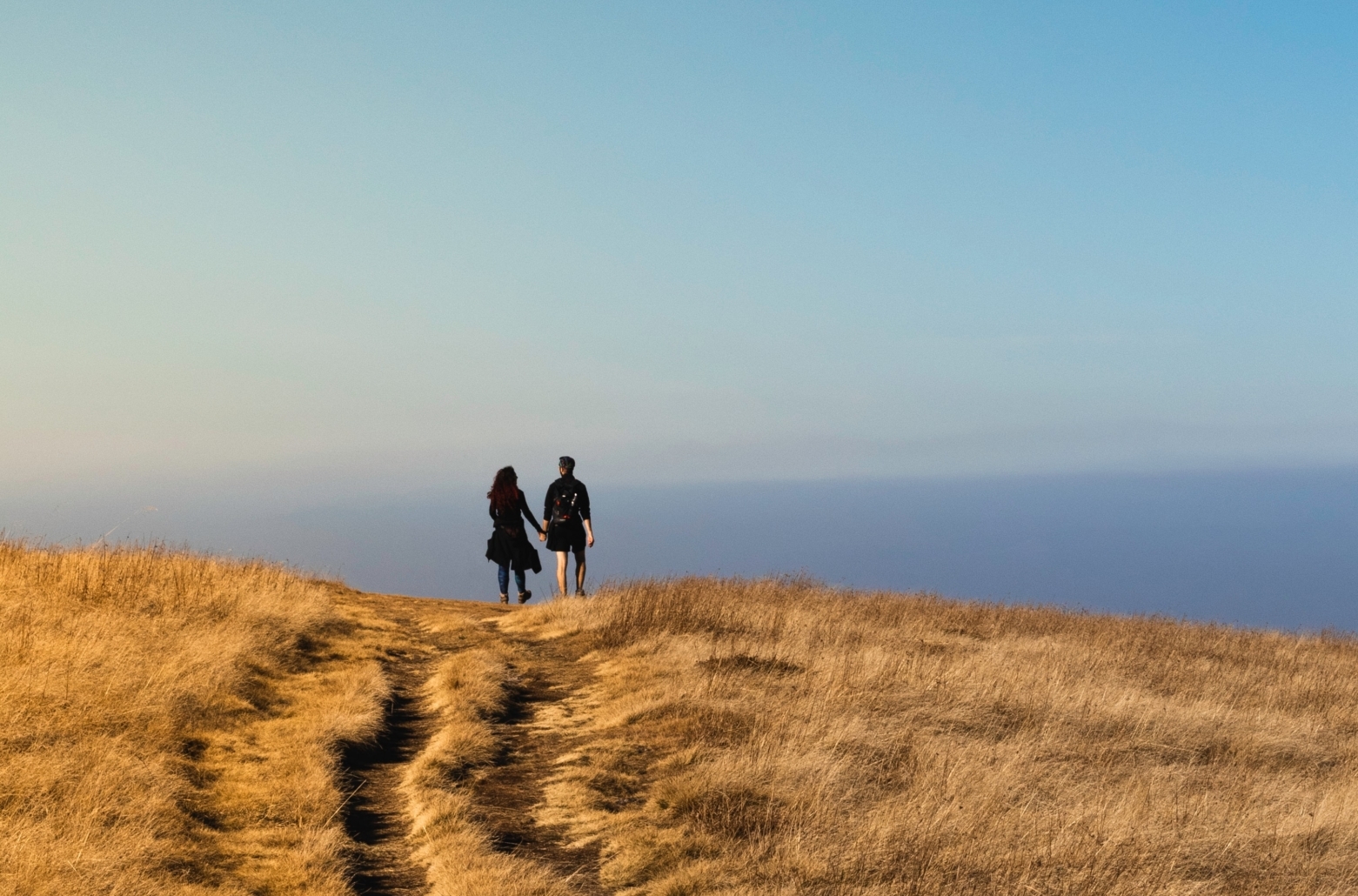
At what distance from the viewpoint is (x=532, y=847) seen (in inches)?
275

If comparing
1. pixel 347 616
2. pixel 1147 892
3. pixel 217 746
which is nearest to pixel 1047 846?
pixel 1147 892

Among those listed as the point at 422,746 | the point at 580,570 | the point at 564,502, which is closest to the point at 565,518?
the point at 564,502

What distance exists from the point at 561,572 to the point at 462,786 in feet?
29.5

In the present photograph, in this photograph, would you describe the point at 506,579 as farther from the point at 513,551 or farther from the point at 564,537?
the point at 564,537

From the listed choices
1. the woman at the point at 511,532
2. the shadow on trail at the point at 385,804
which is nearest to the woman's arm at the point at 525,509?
the woman at the point at 511,532

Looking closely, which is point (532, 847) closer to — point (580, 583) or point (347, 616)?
point (347, 616)

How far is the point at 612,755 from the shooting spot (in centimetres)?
862

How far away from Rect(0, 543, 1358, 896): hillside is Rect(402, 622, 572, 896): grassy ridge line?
0.10 feet

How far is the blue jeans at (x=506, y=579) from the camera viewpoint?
695 inches

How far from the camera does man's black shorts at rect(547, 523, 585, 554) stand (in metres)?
16.9

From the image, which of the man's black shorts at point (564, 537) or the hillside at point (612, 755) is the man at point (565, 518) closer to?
the man's black shorts at point (564, 537)

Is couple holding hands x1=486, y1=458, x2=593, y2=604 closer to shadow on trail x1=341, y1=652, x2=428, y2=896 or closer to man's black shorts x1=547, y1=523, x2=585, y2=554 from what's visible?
man's black shorts x1=547, y1=523, x2=585, y2=554

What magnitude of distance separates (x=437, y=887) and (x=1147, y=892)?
469 cm

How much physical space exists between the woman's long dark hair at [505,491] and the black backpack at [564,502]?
3.37 ft
